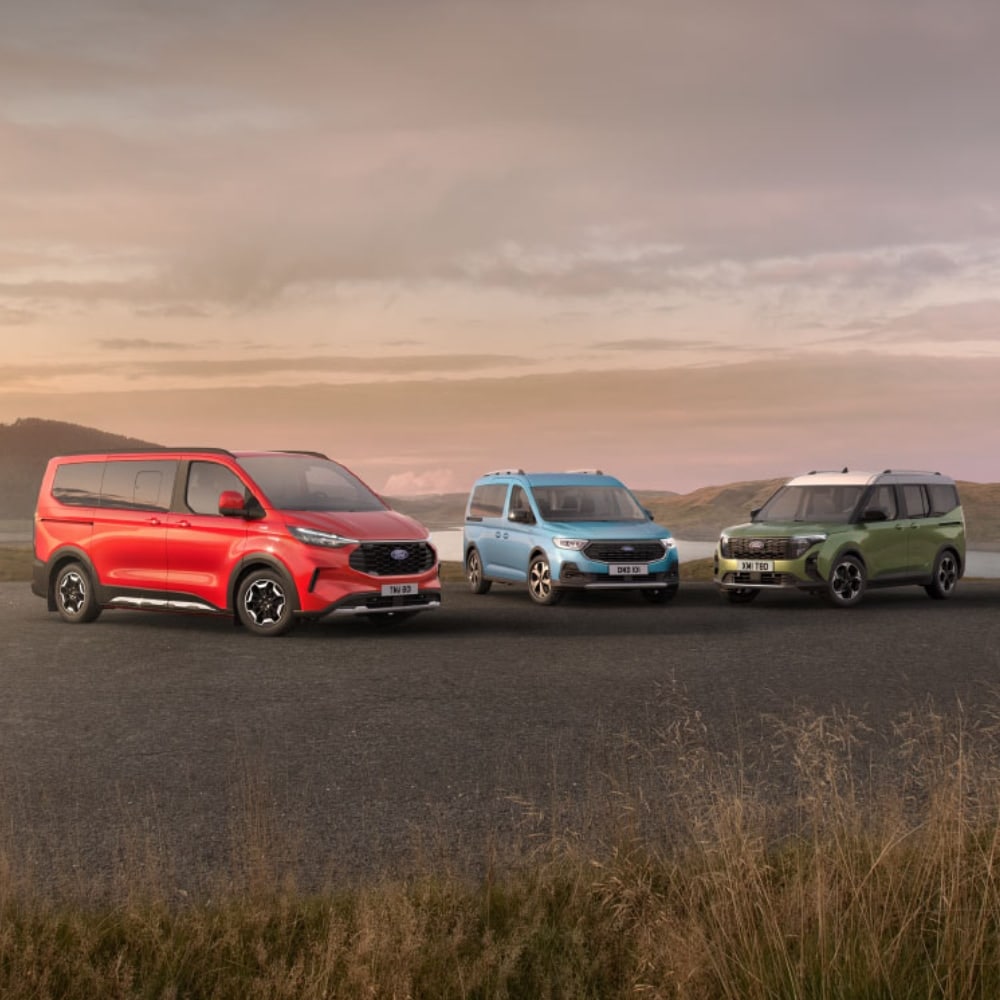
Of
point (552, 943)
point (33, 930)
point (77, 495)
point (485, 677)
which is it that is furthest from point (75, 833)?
point (77, 495)

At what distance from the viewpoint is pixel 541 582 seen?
756 inches

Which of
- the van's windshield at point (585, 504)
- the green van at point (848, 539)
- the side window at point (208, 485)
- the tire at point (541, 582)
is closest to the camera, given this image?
the side window at point (208, 485)

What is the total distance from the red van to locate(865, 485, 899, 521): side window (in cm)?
763

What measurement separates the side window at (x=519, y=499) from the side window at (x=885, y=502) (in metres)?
5.25

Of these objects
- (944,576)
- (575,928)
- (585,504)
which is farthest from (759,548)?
(575,928)

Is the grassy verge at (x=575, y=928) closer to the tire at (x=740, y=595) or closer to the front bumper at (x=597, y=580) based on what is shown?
the front bumper at (x=597, y=580)

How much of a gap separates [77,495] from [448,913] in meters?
13.0

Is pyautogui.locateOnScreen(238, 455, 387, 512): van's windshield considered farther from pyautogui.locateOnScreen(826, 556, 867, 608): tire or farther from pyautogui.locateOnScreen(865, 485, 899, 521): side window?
pyautogui.locateOnScreen(865, 485, 899, 521): side window

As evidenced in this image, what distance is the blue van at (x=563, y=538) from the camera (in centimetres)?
1845

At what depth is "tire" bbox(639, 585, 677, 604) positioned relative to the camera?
19.4 m

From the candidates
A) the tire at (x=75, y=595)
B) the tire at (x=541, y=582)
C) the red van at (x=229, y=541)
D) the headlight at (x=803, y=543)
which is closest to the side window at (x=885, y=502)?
the headlight at (x=803, y=543)

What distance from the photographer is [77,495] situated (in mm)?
16984

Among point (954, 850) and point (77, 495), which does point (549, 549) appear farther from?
point (954, 850)

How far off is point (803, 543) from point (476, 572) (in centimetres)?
569
